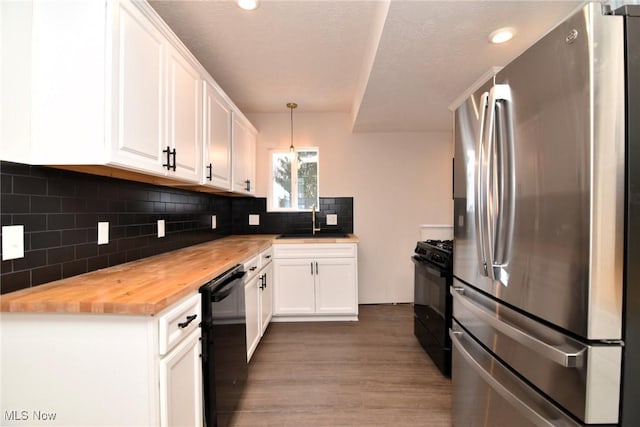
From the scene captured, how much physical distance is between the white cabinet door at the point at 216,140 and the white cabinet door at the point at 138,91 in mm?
584

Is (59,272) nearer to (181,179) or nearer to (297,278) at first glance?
(181,179)

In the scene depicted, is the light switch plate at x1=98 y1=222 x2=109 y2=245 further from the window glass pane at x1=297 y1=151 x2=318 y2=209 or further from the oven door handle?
the window glass pane at x1=297 y1=151 x2=318 y2=209

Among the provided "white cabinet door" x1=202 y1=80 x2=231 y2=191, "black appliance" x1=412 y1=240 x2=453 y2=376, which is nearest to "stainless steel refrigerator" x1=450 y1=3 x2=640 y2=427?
"black appliance" x1=412 y1=240 x2=453 y2=376

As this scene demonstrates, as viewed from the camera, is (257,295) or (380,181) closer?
(257,295)

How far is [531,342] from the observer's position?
0.96 metres

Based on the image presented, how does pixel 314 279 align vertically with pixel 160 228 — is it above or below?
below

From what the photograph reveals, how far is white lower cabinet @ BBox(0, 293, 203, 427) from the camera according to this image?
103 cm

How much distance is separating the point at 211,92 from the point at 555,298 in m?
2.36

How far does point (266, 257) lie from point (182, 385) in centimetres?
165

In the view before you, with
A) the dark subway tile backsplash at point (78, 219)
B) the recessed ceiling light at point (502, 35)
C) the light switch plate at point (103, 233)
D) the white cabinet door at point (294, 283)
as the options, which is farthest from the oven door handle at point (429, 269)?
the light switch plate at point (103, 233)

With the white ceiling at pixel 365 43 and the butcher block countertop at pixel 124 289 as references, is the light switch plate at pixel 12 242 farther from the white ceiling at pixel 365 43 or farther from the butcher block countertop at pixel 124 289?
the white ceiling at pixel 365 43

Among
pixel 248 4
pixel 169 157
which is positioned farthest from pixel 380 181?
pixel 169 157

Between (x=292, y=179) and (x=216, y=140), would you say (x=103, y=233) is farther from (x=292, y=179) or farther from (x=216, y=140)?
(x=292, y=179)

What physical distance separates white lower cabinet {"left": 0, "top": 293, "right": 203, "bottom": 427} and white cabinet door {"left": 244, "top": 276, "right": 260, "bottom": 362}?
1.05 m
